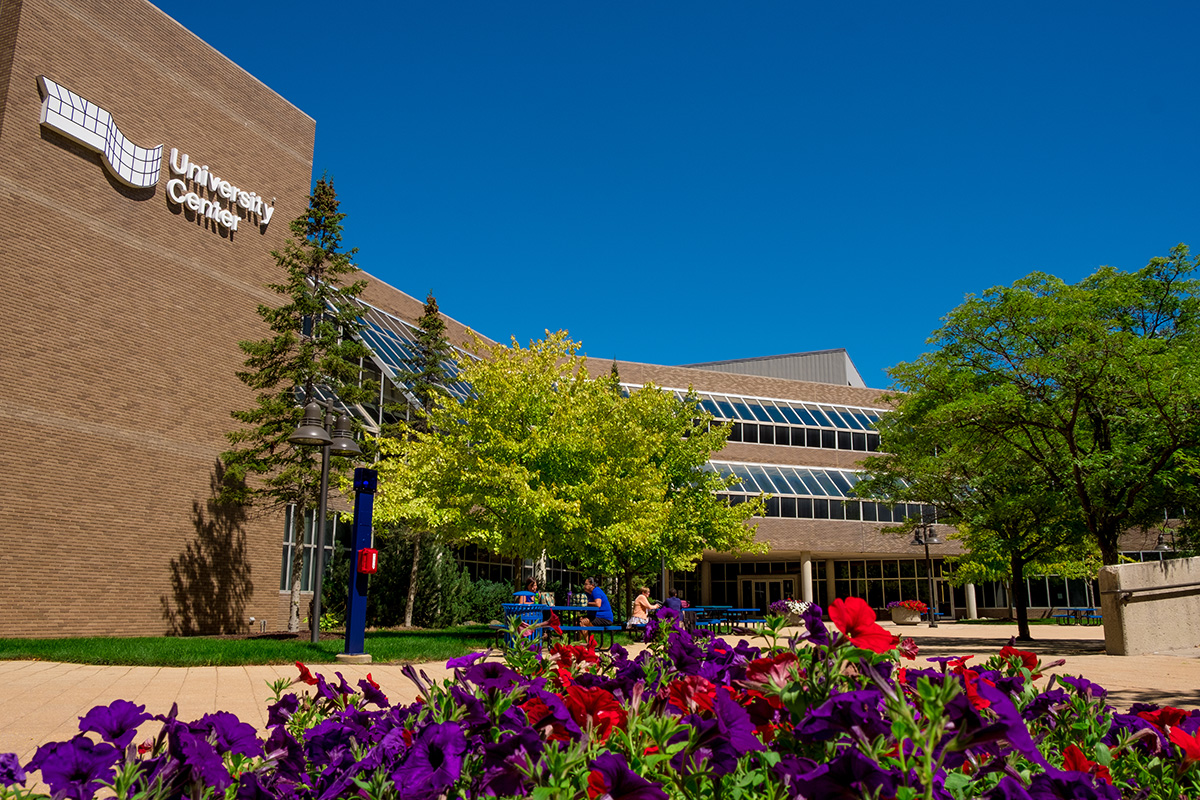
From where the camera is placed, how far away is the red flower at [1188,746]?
1842 millimetres

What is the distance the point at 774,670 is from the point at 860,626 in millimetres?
237

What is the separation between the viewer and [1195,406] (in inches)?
627

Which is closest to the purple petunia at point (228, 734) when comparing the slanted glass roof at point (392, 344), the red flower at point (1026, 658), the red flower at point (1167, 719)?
the red flower at point (1026, 658)

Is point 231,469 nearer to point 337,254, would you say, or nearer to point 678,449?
point 337,254

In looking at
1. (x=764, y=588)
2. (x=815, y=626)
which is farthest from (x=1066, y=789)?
(x=764, y=588)

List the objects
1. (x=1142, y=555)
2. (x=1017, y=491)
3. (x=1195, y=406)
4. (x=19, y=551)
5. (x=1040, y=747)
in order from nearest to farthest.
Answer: (x=1040, y=747) < (x=1195, y=406) < (x=19, y=551) < (x=1017, y=491) < (x=1142, y=555)

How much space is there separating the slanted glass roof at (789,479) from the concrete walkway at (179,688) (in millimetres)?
28287

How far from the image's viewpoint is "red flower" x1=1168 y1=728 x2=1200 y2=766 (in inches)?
72.5

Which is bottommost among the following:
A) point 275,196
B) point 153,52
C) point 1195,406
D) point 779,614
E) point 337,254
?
point 779,614

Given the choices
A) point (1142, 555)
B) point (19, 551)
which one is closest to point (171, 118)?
point (19, 551)

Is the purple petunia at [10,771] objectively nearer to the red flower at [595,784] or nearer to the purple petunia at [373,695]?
the purple petunia at [373,695]

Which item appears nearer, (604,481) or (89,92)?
(604,481)

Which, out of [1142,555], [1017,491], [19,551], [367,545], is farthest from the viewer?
[1142,555]

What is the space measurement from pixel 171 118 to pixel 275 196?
3677 mm
